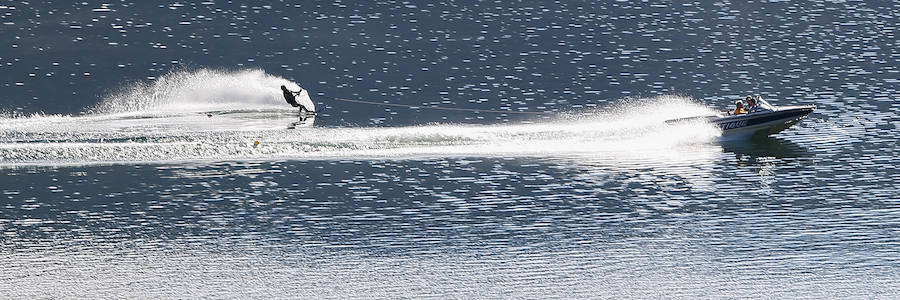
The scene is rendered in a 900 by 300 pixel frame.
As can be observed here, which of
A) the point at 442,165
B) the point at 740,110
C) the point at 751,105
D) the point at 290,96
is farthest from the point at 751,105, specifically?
the point at 290,96

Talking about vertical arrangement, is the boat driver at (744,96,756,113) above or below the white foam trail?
above

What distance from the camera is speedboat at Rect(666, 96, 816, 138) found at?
5316cm

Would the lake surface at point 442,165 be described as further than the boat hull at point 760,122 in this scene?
No

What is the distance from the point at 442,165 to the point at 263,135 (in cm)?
675

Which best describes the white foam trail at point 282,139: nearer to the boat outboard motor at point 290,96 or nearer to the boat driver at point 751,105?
the boat outboard motor at point 290,96

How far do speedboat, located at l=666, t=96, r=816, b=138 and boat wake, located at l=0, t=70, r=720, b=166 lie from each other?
41 centimetres

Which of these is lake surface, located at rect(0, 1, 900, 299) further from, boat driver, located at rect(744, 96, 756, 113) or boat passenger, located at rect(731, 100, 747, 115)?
boat driver, located at rect(744, 96, 756, 113)

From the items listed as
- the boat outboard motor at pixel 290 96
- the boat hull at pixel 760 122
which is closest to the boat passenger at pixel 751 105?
the boat hull at pixel 760 122

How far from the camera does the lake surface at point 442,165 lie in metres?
36.7

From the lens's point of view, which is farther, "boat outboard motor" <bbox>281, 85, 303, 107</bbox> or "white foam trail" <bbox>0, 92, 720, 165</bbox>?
"boat outboard motor" <bbox>281, 85, 303, 107</bbox>

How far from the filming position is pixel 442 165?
48500mm

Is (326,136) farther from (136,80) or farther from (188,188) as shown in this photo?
(136,80)

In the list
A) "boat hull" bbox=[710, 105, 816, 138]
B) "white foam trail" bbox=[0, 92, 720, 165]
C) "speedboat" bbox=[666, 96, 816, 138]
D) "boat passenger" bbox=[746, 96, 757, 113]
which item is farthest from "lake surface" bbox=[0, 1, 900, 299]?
"boat passenger" bbox=[746, 96, 757, 113]

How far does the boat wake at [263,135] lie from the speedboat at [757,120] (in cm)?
41
